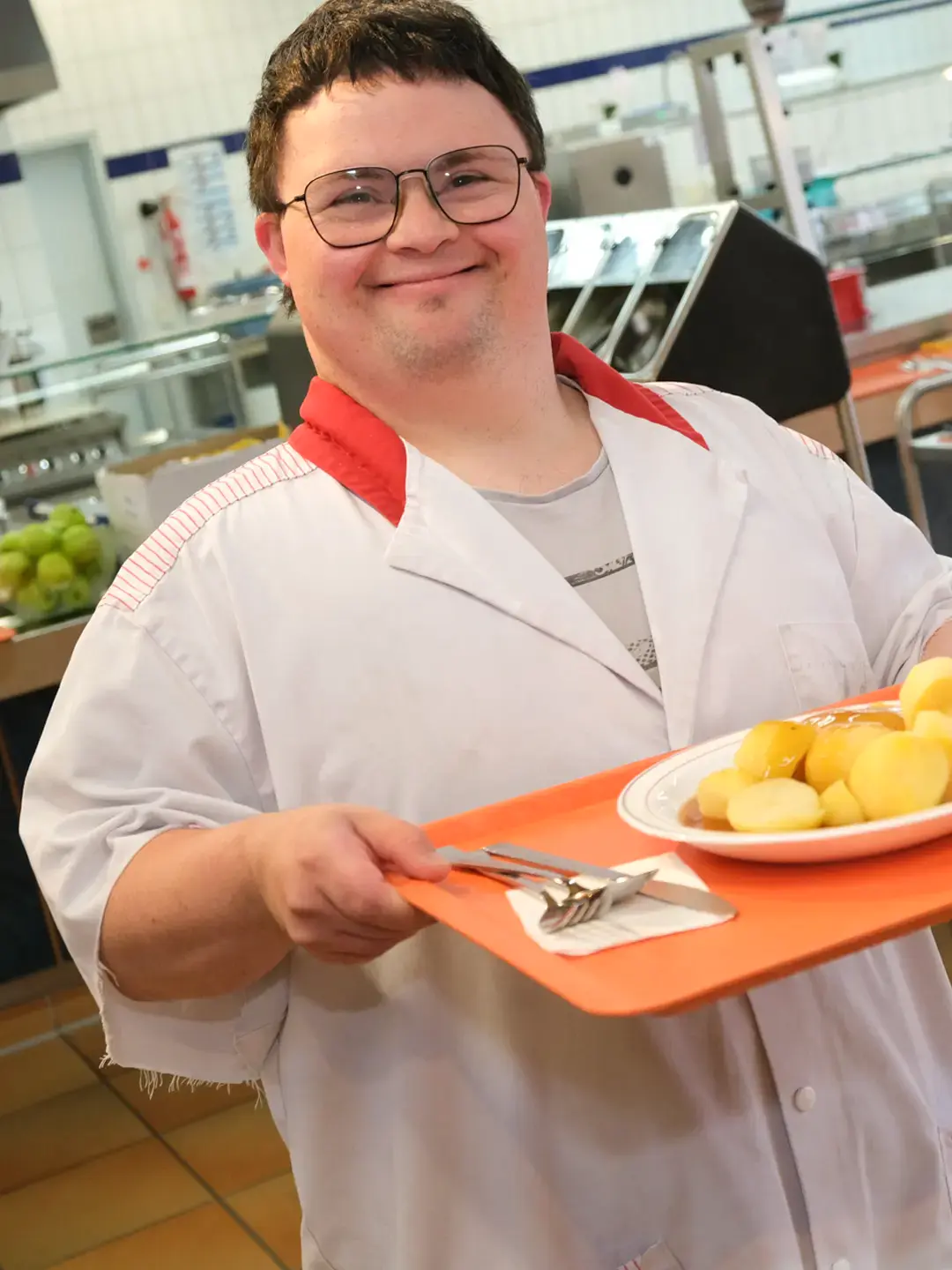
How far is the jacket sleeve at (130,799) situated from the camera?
3.81 feet

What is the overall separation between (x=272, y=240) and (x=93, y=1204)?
209 cm

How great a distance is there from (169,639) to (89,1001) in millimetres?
2571

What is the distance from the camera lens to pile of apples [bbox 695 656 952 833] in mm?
944

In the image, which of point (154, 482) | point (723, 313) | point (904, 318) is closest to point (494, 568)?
point (723, 313)

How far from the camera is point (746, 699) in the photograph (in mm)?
1302

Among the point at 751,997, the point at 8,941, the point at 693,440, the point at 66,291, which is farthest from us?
the point at 66,291

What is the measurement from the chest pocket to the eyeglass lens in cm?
43

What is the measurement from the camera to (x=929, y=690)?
1061mm

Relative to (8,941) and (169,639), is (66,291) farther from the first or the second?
(169,639)

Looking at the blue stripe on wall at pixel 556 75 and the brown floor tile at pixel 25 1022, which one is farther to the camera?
the blue stripe on wall at pixel 556 75

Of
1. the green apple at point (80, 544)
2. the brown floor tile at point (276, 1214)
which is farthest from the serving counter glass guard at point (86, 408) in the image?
the brown floor tile at point (276, 1214)

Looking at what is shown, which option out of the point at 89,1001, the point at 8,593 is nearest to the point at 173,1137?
the point at 89,1001

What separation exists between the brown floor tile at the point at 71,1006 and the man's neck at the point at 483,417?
2540mm

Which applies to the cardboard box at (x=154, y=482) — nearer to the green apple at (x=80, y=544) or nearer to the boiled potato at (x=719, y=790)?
the green apple at (x=80, y=544)
